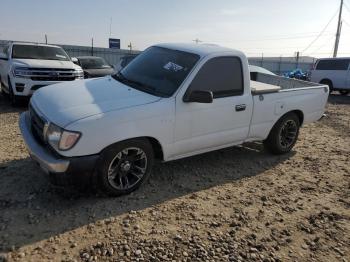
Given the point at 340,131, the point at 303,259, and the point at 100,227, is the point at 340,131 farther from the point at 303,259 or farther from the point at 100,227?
the point at 100,227

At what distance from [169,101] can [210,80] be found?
0.77 metres

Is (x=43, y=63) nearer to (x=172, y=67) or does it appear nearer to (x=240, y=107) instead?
(x=172, y=67)

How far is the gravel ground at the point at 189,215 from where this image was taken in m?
3.40

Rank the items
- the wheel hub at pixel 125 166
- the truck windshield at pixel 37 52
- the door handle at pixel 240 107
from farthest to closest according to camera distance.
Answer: the truck windshield at pixel 37 52
the door handle at pixel 240 107
the wheel hub at pixel 125 166

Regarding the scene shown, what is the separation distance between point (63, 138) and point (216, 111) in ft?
6.80

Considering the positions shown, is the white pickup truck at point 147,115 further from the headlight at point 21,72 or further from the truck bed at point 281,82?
the headlight at point 21,72

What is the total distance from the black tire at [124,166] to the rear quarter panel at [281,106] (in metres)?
1.93

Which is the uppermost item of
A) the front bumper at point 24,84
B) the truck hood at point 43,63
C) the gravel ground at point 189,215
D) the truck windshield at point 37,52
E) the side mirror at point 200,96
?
the truck windshield at point 37,52

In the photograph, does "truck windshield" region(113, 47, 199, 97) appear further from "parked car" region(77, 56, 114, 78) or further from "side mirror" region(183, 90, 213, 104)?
"parked car" region(77, 56, 114, 78)

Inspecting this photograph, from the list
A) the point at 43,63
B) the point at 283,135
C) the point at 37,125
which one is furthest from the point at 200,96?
the point at 43,63

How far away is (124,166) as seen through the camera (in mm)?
4219

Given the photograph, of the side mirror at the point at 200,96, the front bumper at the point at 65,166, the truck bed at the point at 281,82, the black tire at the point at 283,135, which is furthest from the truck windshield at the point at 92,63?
the front bumper at the point at 65,166

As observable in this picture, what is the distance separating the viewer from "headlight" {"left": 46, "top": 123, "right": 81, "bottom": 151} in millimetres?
3703

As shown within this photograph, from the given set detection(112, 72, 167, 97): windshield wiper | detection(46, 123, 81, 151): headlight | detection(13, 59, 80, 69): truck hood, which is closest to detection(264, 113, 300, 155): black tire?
detection(112, 72, 167, 97): windshield wiper
